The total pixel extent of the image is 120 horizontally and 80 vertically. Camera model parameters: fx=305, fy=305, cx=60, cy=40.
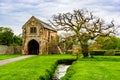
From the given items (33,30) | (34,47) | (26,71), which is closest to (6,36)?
(34,47)

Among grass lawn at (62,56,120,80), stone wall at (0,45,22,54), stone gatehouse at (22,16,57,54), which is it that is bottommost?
grass lawn at (62,56,120,80)

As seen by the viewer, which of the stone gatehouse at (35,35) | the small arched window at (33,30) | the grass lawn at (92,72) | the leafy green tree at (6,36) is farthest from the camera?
the leafy green tree at (6,36)

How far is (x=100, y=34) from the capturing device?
58562mm

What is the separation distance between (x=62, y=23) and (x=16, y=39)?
173 ft

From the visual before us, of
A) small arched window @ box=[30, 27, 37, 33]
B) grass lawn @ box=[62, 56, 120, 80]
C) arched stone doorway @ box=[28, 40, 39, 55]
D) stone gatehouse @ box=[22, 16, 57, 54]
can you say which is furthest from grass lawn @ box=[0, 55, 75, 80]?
arched stone doorway @ box=[28, 40, 39, 55]

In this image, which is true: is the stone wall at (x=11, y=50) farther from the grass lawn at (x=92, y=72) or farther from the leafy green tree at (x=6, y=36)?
the grass lawn at (x=92, y=72)

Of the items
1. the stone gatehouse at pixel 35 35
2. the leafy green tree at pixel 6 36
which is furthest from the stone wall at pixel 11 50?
the leafy green tree at pixel 6 36

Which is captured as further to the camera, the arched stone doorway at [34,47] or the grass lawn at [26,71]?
the arched stone doorway at [34,47]

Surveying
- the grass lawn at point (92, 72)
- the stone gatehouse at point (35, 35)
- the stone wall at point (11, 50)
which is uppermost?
the stone gatehouse at point (35, 35)

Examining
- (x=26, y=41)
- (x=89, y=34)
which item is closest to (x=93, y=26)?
(x=89, y=34)

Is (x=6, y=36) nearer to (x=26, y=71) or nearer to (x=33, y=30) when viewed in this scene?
(x=33, y=30)

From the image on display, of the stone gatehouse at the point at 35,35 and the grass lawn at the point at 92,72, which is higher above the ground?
the stone gatehouse at the point at 35,35

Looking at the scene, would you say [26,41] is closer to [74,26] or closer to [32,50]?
[32,50]

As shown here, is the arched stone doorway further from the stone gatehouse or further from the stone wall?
the stone wall
